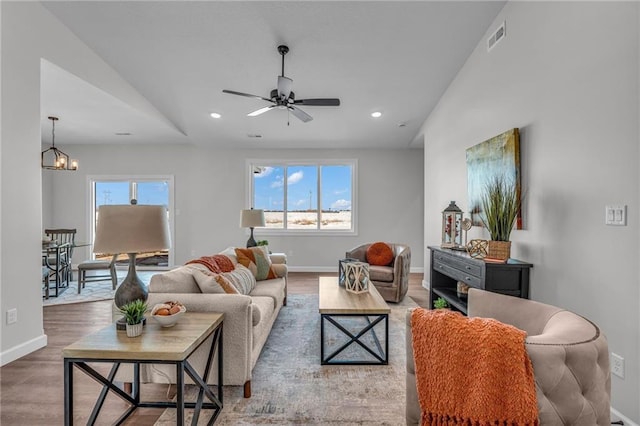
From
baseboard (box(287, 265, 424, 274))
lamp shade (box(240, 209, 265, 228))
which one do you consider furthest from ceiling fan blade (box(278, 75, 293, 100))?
baseboard (box(287, 265, 424, 274))

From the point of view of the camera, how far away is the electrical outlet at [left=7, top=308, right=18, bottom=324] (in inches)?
99.4

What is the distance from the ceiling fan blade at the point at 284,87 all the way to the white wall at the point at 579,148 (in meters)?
2.11

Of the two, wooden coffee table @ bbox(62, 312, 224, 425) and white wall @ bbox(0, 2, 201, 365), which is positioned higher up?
white wall @ bbox(0, 2, 201, 365)

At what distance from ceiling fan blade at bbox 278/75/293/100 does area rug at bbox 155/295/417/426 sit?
254 centimetres

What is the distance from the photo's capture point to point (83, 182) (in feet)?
21.6

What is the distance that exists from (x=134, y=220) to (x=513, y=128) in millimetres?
3026

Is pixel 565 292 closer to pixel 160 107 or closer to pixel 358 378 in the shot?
pixel 358 378

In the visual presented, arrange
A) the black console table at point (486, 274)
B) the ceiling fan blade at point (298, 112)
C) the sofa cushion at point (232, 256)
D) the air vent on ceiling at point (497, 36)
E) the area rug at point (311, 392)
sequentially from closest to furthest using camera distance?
the area rug at point (311, 392)
the black console table at point (486, 274)
the air vent on ceiling at point (497, 36)
the sofa cushion at point (232, 256)
the ceiling fan blade at point (298, 112)

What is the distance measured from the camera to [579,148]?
197 cm

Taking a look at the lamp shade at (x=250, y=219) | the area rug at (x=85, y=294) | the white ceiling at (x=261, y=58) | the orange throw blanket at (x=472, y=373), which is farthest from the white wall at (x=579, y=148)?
the area rug at (x=85, y=294)

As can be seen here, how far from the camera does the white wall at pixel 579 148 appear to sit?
5.38ft

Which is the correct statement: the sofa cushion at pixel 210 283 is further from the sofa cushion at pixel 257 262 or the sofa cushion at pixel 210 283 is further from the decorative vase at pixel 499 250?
the decorative vase at pixel 499 250

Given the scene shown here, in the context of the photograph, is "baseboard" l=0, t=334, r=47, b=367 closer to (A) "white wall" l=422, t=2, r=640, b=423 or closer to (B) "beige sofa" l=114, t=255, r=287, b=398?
(B) "beige sofa" l=114, t=255, r=287, b=398

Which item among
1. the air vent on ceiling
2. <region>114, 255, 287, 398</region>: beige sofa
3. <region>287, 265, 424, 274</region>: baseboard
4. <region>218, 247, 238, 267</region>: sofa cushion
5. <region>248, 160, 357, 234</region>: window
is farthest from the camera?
<region>248, 160, 357, 234</region>: window
